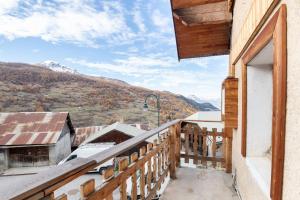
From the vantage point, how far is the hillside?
40375 mm

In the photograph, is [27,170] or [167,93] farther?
[167,93]

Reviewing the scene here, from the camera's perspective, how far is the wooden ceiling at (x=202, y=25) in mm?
4191

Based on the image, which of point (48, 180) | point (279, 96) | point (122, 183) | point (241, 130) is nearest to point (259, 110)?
point (241, 130)

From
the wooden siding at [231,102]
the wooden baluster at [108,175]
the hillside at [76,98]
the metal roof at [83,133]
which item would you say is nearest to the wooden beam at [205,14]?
the wooden siding at [231,102]

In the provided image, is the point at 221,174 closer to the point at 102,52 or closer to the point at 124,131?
the point at 124,131

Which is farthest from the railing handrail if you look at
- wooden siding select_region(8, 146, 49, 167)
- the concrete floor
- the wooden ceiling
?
wooden siding select_region(8, 146, 49, 167)

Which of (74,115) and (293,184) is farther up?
(293,184)

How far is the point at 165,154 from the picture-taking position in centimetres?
375

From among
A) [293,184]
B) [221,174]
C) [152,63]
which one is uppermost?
[152,63]

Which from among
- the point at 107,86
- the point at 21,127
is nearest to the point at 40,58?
the point at 107,86

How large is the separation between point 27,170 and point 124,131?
722 cm

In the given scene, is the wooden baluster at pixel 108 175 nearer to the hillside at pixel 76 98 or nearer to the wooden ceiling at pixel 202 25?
the wooden ceiling at pixel 202 25

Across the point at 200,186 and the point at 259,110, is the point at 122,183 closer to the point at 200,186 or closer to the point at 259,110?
the point at 259,110

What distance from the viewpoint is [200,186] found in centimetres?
378
